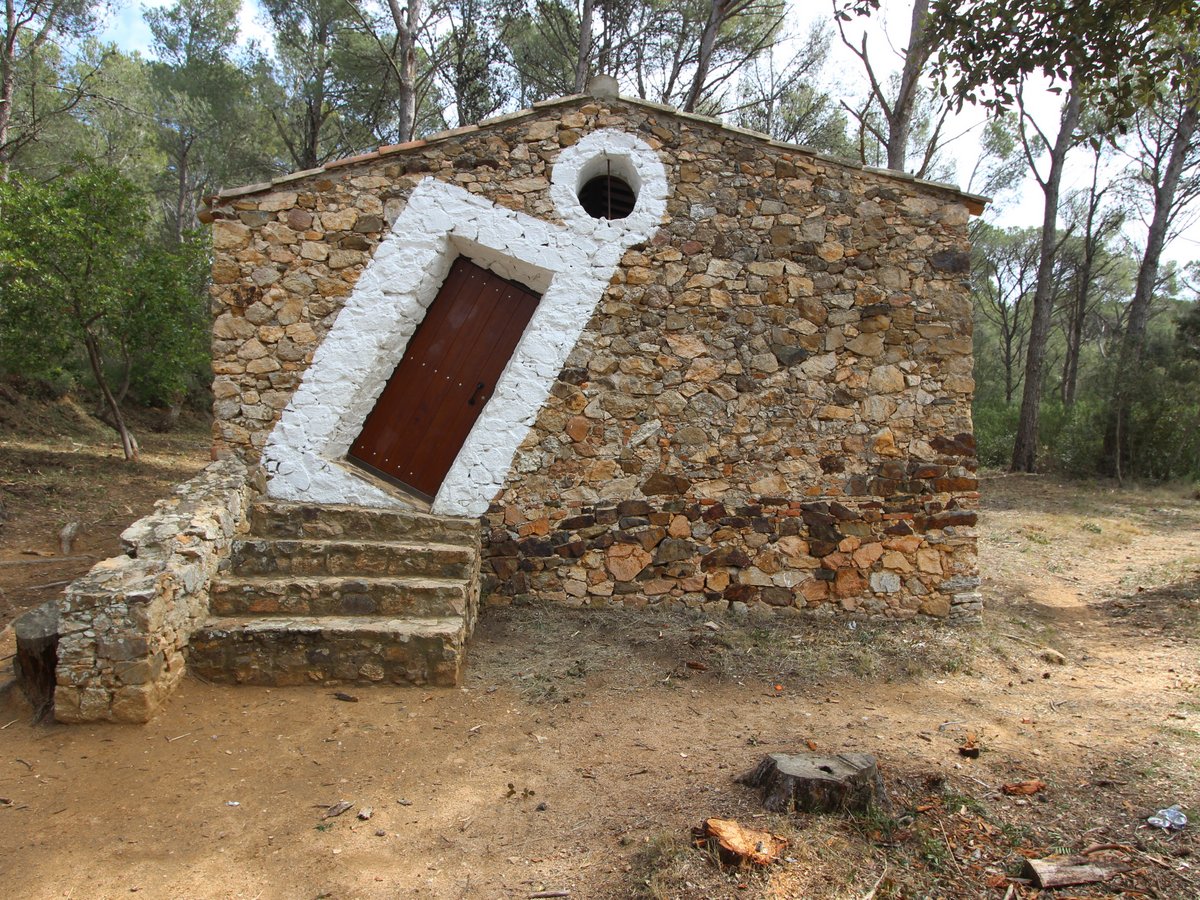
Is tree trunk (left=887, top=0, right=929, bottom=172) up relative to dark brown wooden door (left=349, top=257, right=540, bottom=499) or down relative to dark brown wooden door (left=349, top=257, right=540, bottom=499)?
up

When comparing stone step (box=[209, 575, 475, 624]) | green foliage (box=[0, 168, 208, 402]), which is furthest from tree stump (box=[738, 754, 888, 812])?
green foliage (box=[0, 168, 208, 402])

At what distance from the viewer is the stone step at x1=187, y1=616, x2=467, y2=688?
157 inches

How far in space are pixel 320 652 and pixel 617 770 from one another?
175cm

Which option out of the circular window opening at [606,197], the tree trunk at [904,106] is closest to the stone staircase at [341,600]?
the circular window opening at [606,197]

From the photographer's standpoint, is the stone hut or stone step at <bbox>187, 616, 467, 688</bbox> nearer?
stone step at <bbox>187, 616, 467, 688</bbox>

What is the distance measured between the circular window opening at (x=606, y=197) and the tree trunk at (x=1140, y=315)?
12.1 meters

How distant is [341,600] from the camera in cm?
432

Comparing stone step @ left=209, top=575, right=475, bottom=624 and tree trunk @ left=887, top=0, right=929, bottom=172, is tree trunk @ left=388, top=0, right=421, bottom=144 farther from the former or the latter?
stone step @ left=209, top=575, right=475, bottom=624

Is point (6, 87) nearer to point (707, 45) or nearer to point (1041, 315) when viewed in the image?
point (707, 45)

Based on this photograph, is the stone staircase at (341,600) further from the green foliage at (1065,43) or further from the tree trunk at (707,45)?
the tree trunk at (707,45)

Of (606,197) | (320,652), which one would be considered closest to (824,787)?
(320,652)

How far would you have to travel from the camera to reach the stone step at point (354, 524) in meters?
4.86

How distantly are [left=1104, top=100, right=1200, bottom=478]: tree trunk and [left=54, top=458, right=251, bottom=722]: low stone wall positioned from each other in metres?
15.1

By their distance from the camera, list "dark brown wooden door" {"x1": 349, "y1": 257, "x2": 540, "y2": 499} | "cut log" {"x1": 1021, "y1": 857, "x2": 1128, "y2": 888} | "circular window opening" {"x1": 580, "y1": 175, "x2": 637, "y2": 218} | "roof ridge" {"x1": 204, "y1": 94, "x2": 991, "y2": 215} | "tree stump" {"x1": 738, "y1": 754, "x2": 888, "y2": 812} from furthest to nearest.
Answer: "circular window opening" {"x1": 580, "y1": 175, "x2": 637, "y2": 218}, "dark brown wooden door" {"x1": 349, "y1": 257, "x2": 540, "y2": 499}, "roof ridge" {"x1": 204, "y1": 94, "x2": 991, "y2": 215}, "tree stump" {"x1": 738, "y1": 754, "x2": 888, "y2": 812}, "cut log" {"x1": 1021, "y1": 857, "x2": 1128, "y2": 888}
